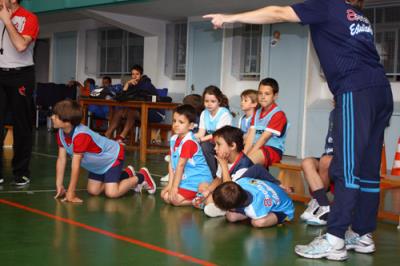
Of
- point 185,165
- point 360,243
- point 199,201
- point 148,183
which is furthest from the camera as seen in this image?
point 148,183

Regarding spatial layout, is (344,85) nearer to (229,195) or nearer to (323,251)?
(323,251)

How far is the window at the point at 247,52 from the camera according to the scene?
34.8 feet

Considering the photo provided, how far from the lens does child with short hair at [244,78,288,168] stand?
539 centimetres

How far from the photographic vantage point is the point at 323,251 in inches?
135

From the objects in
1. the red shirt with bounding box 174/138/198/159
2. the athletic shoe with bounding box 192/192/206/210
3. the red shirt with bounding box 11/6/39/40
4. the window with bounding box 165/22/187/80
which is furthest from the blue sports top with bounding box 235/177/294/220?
the window with bounding box 165/22/187/80

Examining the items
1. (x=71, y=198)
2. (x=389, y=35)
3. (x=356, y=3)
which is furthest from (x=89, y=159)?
(x=389, y=35)

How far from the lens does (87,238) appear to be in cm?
371

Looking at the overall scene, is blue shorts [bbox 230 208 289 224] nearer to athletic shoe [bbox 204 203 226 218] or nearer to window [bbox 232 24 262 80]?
Result: athletic shoe [bbox 204 203 226 218]

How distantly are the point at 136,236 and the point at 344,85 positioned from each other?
1498mm

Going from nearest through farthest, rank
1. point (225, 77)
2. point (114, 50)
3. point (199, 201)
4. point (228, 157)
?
point (228, 157), point (199, 201), point (225, 77), point (114, 50)

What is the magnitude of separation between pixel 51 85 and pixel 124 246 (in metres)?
11.1

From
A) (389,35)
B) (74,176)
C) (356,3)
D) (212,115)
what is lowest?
(74,176)

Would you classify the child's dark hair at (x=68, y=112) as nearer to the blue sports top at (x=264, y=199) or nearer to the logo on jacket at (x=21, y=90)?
the logo on jacket at (x=21, y=90)

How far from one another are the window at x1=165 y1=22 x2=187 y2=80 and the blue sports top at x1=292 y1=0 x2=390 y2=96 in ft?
29.1
